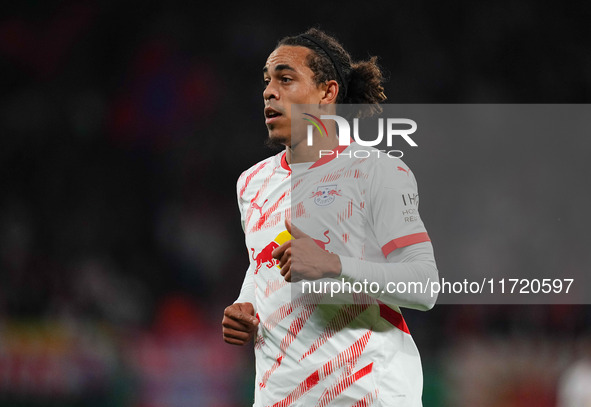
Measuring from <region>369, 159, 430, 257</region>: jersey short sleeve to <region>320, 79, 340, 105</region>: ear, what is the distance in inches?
14.6

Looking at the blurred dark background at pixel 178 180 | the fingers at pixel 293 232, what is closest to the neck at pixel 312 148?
the fingers at pixel 293 232

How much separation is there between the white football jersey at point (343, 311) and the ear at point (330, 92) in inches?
9.1

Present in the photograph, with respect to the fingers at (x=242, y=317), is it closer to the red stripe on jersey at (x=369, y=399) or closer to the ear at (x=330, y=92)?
the red stripe on jersey at (x=369, y=399)

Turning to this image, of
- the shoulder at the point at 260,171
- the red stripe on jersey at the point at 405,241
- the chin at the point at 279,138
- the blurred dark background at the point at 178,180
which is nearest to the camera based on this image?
the red stripe on jersey at the point at 405,241

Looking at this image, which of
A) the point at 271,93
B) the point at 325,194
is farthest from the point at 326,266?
the point at 271,93

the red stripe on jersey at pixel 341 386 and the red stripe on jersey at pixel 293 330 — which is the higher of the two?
the red stripe on jersey at pixel 293 330

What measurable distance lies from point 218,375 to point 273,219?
2.84 m

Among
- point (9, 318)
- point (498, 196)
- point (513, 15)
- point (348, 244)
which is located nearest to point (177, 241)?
point (9, 318)

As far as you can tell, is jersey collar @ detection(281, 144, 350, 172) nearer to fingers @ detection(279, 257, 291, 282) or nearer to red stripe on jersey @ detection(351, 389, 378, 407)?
fingers @ detection(279, 257, 291, 282)

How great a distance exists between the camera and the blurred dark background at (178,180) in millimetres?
4566

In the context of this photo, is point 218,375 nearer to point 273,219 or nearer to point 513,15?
point 273,219

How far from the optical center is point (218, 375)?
182 inches

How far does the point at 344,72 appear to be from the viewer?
2281 millimetres

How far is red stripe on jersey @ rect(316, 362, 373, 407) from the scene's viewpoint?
1815 mm
